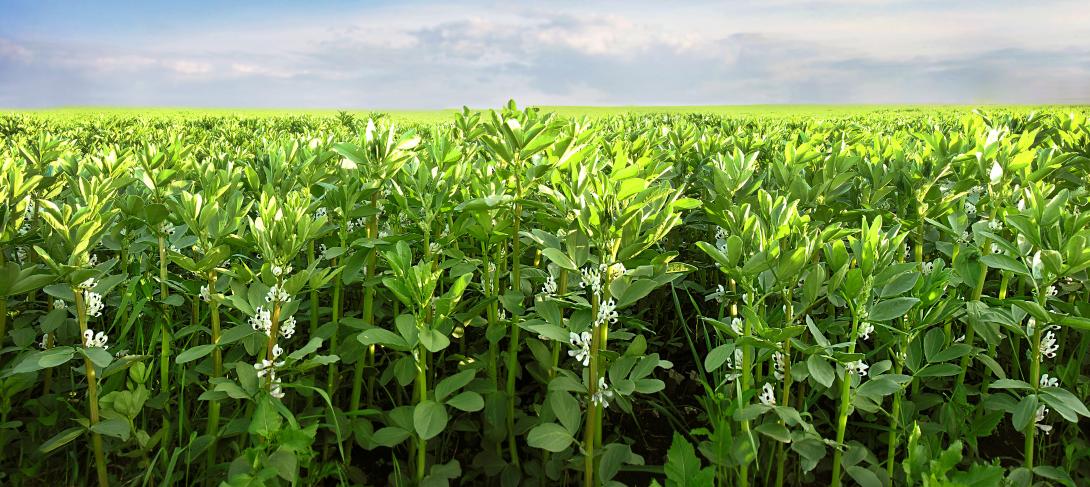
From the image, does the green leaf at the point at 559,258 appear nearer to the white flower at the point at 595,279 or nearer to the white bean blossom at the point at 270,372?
the white flower at the point at 595,279

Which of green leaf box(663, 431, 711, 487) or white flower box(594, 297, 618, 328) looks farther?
white flower box(594, 297, 618, 328)

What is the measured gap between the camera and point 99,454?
7.04 ft

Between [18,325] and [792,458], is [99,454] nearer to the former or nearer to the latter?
[18,325]

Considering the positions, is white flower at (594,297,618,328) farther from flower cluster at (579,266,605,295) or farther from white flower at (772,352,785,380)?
white flower at (772,352,785,380)

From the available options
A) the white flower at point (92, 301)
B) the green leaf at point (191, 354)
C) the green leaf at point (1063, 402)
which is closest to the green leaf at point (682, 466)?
the green leaf at point (1063, 402)

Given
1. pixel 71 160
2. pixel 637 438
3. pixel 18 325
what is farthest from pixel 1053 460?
pixel 71 160

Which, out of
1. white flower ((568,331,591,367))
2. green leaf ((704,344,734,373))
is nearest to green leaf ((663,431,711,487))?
green leaf ((704,344,734,373))

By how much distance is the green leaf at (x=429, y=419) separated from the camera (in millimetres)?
1829

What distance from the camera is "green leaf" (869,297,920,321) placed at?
5.85 feet

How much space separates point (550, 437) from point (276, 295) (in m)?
0.88

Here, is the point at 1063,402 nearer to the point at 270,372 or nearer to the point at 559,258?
the point at 559,258

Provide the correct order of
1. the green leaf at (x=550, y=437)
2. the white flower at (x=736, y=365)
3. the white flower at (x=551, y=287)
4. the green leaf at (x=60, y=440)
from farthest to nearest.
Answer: the white flower at (x=551, y=287)
the white flower at (x=736, y=365)
the green leaf at (x=60, y=440)
the green leaf at (x=550, y=437)

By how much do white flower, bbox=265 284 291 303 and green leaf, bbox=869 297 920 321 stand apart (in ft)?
5.39

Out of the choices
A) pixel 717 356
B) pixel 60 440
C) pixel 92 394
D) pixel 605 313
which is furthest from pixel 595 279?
pixel 60 440
